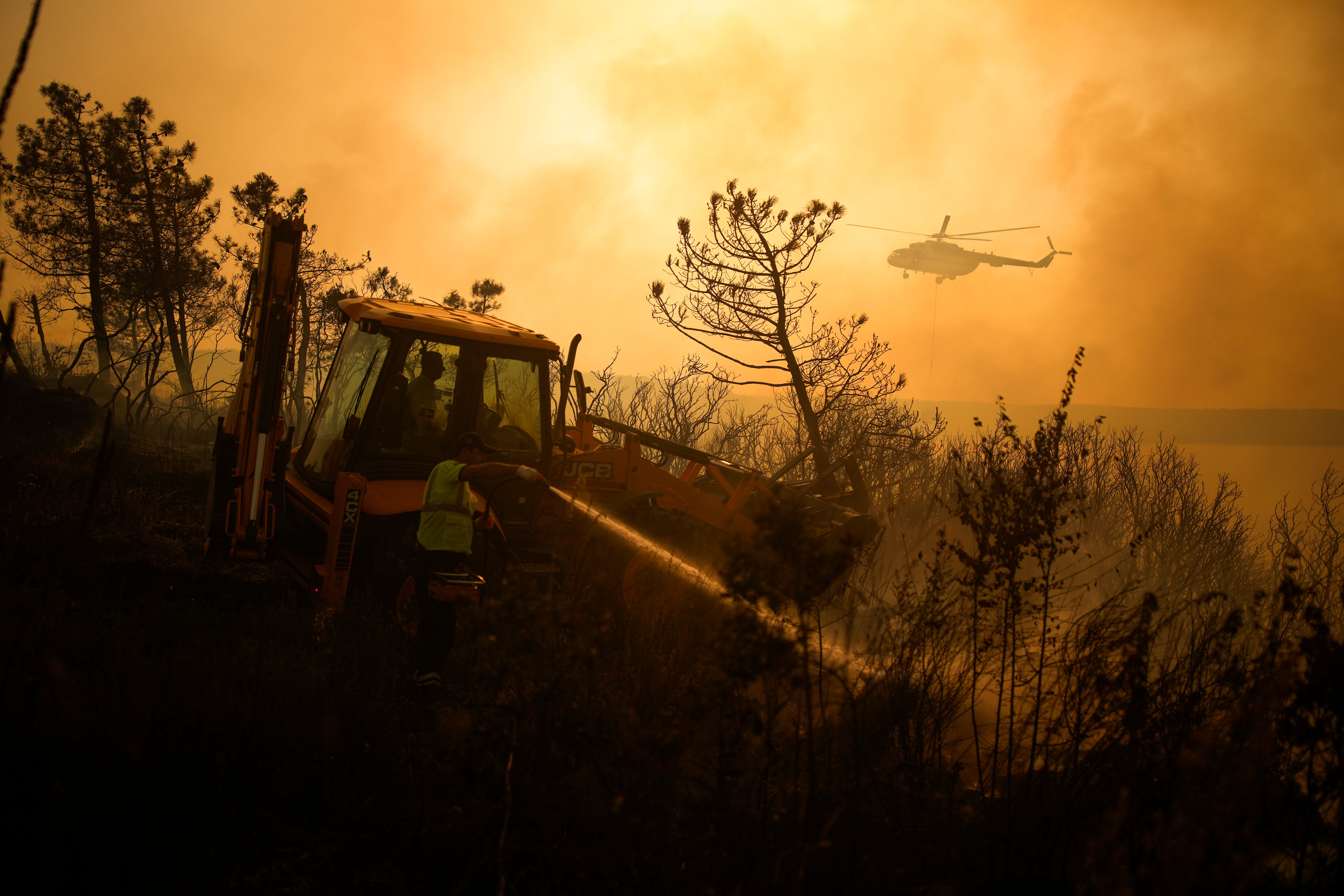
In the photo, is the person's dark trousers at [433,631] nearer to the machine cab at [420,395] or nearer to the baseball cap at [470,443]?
the baseball cap at [470,443]

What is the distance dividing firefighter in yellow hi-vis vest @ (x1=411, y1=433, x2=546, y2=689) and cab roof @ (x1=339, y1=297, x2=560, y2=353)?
5.18 ft

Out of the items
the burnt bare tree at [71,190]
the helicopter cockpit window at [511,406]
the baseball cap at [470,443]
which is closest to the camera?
the baseball cap at [470,443]

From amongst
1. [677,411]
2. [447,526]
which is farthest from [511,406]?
[677,411]

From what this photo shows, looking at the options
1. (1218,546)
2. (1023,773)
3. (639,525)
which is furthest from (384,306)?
(1218,546)

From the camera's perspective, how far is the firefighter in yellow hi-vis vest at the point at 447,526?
16.6 feet

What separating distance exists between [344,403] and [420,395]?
83 cm

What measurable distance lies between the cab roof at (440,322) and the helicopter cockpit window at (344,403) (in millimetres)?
185

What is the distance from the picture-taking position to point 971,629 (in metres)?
4.48

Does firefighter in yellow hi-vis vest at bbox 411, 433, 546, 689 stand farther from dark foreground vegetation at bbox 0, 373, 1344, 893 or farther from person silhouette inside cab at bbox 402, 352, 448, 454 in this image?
person silhouette inside cab at bbox 402, 352, 448, 454

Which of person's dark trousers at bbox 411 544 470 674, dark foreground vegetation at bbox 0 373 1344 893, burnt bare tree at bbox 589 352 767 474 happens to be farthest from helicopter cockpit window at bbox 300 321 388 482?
burnt bare tree at bbox 589 352 767 474

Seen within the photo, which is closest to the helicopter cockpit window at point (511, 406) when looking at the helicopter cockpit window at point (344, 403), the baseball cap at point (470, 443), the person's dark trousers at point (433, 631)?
the helicopter cockpit window at point (344, 403)

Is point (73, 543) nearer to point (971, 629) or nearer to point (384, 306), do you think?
point (971, 629)

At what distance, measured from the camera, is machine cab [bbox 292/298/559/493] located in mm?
6441

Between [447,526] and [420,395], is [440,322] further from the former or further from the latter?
[447,526]
